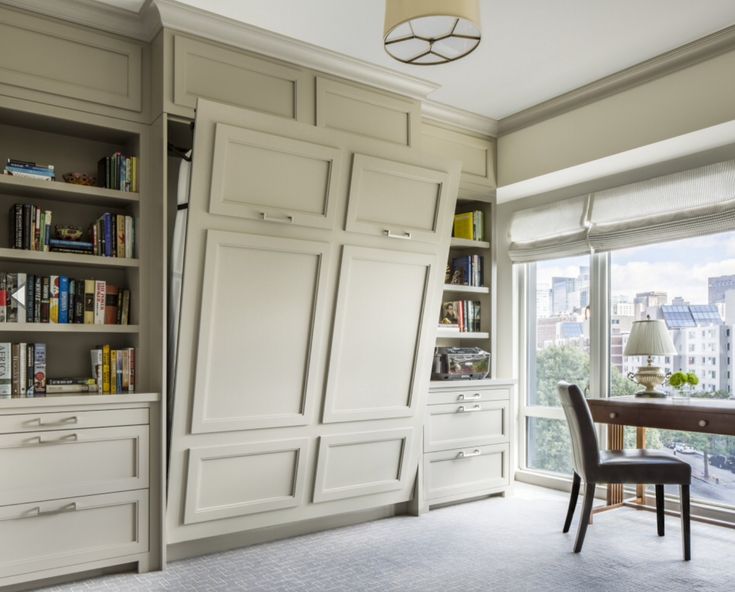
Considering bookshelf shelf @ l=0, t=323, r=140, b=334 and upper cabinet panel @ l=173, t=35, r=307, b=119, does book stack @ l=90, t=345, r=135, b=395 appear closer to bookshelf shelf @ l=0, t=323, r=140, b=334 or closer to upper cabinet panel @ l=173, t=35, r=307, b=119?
bookshelf shelf @ l=0, t=323, r=140, b=334

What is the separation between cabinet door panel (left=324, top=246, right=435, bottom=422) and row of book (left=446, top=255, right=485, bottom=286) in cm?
87

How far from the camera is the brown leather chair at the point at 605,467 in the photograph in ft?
10.0

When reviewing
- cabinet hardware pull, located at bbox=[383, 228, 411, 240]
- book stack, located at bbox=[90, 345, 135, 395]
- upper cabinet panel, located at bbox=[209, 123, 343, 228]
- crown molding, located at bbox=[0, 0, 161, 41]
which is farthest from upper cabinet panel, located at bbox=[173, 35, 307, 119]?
book stack, located at bbox=[90, 345, 135, 395]

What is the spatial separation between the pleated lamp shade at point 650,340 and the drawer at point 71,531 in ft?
8.89

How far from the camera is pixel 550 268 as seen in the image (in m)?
4.61

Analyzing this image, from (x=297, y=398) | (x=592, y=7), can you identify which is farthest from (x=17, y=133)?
(x=592, y=7)

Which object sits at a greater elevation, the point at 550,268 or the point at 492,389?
the point at 550,268

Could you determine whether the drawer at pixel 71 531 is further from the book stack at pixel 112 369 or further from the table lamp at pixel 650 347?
the table lamp at pixel 650 347

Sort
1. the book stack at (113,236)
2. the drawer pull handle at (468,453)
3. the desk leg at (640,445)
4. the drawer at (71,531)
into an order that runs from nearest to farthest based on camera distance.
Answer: the drawer at (71,531)
the book stack at (113,236)
the desk leg at (640,445)
the drawer pull handle at (468,453)

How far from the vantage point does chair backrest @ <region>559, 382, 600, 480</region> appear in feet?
10.2

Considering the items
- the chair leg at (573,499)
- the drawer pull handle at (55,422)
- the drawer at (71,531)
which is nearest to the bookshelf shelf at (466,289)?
the chair leg at (573,499)

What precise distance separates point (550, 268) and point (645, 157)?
1.07 meters

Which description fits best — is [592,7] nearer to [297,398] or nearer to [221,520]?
[297,398]

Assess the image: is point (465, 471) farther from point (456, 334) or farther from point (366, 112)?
point (366, 112)
